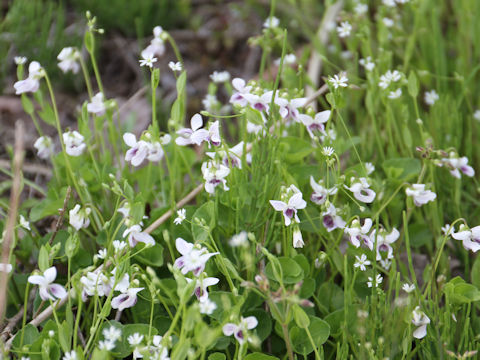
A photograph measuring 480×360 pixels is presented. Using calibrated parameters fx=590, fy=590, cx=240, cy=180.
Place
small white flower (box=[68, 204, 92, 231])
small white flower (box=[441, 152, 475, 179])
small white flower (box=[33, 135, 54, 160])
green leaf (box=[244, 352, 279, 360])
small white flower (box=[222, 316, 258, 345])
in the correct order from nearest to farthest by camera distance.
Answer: small white flower (box=[222, 316, 258, 345]) → green leaf (box=[244, 352, 279, 360]) → small white flower (box=[68, 204, 92, 231]) → small white flower (box=[441, 152, 475, 179]) → small white flower (box=[33, 135, 54, 160])

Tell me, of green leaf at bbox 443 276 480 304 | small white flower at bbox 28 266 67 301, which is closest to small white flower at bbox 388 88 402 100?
green leaf at bbox 443 276 480 304

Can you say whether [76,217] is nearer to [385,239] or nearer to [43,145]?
[43,145]

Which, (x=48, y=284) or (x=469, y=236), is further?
(x=469, y=236)

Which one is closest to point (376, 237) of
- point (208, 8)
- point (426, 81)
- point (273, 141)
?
point (273, 141)

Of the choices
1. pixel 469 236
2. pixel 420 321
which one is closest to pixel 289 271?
pixel 420 321

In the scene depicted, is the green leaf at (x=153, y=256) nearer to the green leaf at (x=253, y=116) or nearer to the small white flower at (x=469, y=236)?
the green leaf at (x=253, y=116)

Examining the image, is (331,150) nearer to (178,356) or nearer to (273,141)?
(273,141)

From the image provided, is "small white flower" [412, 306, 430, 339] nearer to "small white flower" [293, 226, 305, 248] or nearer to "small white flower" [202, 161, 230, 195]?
"small white flower" [293, 226, 305, 248]
